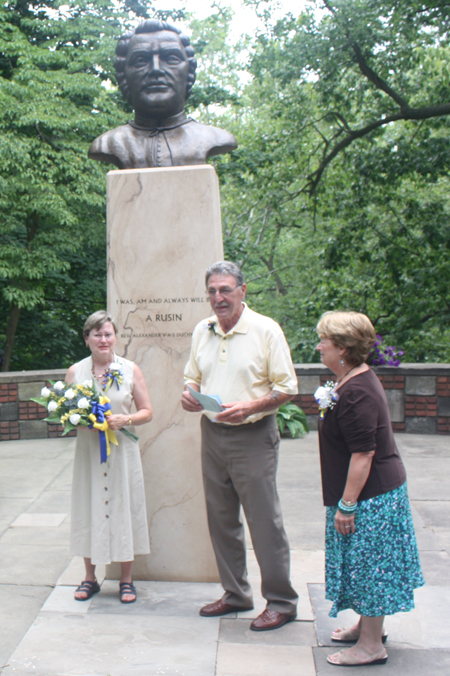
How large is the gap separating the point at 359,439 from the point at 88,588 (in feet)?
6.54

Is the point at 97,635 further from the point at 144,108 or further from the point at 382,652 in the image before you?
the point at 144,108

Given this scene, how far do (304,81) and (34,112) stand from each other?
4838mm

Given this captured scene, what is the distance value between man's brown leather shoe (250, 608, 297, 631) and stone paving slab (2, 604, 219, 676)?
0.22 metres

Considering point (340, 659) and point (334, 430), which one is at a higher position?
point (334, 430)

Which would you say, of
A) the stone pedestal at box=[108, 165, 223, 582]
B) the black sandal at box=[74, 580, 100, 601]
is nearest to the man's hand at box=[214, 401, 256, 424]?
the stone pedestal at box=[108, 165, 223, 582]

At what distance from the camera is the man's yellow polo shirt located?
3387 millimetres

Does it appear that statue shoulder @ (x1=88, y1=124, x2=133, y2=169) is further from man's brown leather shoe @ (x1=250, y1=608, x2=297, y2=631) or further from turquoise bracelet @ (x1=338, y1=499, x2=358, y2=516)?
man's brown leather shoe @ (x1=250, y1=608, x2=297, y2=631)

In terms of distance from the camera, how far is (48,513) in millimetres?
5758

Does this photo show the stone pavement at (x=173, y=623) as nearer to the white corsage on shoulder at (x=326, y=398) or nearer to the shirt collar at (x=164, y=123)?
the white corsage on shoulder at (x=326, y=398)

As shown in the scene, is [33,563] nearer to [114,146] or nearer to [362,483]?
[362,483]

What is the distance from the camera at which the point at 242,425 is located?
3.47m

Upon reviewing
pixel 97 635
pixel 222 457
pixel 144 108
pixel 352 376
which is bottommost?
pixel 97 635

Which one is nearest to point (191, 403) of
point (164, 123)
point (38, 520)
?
point (164, 123)

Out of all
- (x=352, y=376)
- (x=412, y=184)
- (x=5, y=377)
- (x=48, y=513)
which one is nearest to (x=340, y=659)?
(x=352, y=376)
